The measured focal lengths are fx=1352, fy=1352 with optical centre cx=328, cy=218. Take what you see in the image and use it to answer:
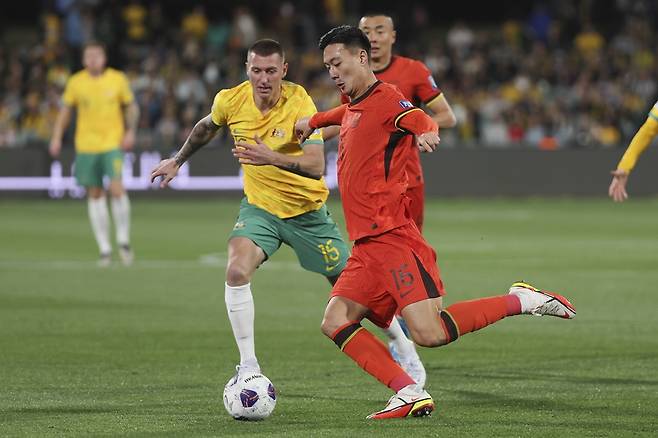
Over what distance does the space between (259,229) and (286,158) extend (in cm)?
81

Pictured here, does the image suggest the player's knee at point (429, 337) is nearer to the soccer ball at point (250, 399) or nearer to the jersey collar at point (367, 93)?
the soccer ball at point (250, 399)

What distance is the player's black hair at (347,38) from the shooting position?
6.98 m

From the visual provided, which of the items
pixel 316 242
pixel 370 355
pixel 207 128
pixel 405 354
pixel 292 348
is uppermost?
pixel 207 128

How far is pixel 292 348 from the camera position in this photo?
9.81 meters

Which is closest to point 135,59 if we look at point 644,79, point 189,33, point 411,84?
point 189,33

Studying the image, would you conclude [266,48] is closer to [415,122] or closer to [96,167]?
[415,122]

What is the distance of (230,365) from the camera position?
9.02 metres

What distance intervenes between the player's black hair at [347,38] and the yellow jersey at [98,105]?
9631 millimetres

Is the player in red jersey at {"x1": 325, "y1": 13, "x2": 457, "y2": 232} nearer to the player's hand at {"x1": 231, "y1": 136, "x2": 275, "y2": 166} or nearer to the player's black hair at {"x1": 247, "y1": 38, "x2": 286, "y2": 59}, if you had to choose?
the player's black hair at {"x1": 247, "y1": 38, "x2": 286, "y2": 59}

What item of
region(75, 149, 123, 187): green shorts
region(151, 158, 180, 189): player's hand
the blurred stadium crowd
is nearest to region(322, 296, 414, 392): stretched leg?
region(151, 158, 180, 189): player's hand

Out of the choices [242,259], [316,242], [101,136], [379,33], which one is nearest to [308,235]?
[316,242]

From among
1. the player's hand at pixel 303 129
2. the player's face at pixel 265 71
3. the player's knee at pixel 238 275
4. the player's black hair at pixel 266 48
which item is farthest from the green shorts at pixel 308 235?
the player's black hair at pixel 266 48

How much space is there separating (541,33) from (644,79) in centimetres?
389

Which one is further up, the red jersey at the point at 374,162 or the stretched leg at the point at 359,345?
the red jersey at the point at 374,162
